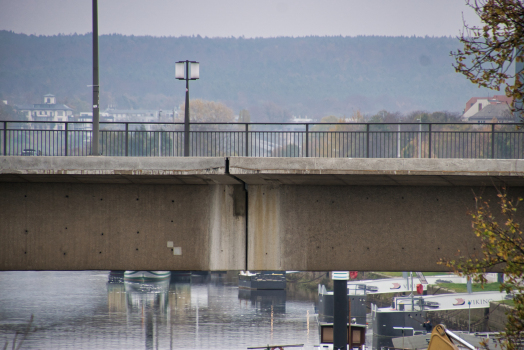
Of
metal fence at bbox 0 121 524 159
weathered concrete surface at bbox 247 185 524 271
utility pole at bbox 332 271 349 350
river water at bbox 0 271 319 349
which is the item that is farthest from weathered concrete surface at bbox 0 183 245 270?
river water at bbox 0 271 319 349

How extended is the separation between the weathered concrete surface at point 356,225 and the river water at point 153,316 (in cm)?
3221

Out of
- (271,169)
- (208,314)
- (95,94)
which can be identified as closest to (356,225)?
(271,169)

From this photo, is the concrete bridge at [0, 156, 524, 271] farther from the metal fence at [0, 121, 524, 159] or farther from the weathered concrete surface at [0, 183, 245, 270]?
the metal fence at [0, 121, 524, 159]

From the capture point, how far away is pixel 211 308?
2237 inches

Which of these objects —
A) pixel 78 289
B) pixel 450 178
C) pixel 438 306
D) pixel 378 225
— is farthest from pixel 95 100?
pixel 78 289

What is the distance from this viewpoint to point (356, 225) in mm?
10477

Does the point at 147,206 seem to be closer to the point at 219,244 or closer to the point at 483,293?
the point at 219,244

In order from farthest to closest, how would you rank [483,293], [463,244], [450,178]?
[483,293] → [463,244] → [450,178]

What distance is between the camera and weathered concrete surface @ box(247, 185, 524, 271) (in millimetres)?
10445

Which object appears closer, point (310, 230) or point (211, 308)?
point (310, 230)

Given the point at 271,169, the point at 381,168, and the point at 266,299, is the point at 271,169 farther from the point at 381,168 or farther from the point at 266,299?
the point at 266,299

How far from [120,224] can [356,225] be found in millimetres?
4775

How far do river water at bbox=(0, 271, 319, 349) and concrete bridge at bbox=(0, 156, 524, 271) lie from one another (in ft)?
106

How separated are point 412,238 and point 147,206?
541 cm
